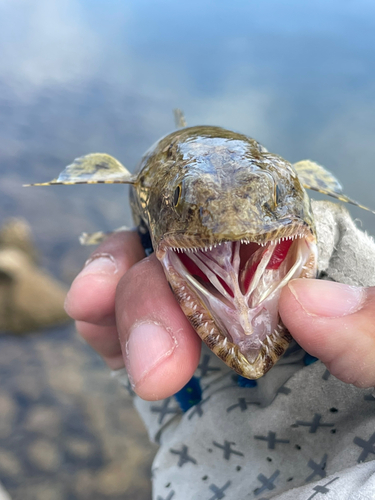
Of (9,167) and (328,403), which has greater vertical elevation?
(328,403)

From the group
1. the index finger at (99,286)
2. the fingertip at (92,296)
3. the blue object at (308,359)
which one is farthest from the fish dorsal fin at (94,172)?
the blue object at (308,359)

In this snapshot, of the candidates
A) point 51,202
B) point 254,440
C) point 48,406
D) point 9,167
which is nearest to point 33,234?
point 51,202

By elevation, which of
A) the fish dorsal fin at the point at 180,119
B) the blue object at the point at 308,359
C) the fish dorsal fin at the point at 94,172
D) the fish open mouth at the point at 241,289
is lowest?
the blue object at the point at 308,359

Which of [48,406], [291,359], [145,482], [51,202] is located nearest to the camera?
[291,359]

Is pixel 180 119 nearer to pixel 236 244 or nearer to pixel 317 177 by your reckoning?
pixel 317 177

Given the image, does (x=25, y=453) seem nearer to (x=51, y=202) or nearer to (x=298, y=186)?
(x=298, y=186)

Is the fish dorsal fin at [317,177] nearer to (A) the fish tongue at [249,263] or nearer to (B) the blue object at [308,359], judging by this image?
(A) the fish tongue at [249,263]

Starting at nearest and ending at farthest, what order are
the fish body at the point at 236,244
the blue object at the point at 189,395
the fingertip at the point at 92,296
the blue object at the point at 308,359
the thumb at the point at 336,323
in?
1. the thumb at the point at 336,323
2. the fish body at the point at 236,244
3. the blue object at the point at 308,359
4. the fingertip at the point at 92,296
5. the blue object at the point at 189,395
